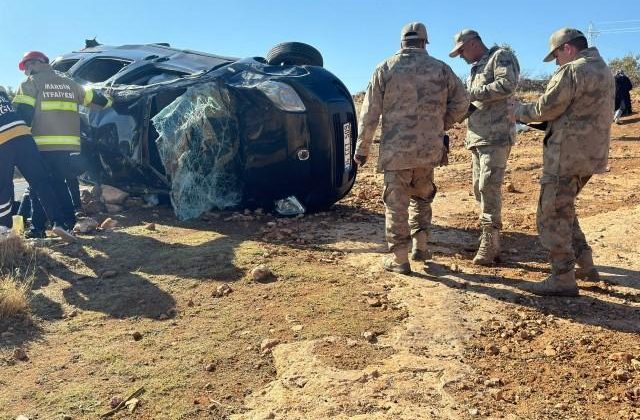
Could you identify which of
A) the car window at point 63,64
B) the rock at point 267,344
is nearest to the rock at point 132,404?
the rock at point 267,344

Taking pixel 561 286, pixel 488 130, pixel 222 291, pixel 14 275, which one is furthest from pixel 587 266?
pixel 14 275

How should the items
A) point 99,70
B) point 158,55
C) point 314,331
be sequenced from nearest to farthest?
point 314,331
point 158,55
point 99,70

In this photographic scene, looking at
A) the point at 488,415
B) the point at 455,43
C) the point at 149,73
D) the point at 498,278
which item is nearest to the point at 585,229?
the point at 498,278

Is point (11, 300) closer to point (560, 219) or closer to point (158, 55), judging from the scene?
point (560, 219)

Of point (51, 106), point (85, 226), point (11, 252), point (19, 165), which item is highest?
point (51, 106)

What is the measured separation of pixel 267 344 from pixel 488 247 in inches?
84.4

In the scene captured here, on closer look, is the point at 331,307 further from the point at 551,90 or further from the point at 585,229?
the point at 585,229

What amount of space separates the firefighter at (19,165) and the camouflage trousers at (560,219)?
13.0 feet

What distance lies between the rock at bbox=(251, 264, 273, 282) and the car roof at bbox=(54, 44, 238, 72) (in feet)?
9.58

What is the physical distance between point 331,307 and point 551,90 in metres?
1.95

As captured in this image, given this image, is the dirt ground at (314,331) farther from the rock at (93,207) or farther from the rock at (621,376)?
the rock at (93,207)

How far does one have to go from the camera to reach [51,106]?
17.6 ft

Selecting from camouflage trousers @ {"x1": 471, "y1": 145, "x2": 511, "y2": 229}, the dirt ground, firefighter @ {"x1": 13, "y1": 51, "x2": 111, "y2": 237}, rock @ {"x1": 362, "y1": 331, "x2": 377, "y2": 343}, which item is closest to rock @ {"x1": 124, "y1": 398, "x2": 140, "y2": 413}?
the dirt ground

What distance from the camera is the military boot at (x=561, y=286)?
3.78 metres
